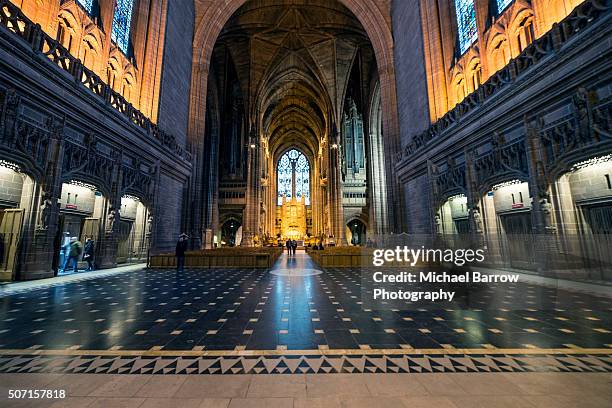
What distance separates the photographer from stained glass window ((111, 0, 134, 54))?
1159 cm

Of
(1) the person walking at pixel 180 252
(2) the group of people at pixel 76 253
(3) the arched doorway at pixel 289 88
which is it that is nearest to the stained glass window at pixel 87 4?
(2) the group of people at pixel 76 253

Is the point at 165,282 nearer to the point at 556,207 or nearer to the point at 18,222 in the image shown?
the point at 18,222

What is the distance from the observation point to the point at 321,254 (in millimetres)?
11617

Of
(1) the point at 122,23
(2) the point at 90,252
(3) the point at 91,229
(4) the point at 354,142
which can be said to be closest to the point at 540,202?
(2) the point at 90,252

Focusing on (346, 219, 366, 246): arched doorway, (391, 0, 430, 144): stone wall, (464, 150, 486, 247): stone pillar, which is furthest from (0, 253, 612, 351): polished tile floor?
(346, 219, 366, 246): arched doorway

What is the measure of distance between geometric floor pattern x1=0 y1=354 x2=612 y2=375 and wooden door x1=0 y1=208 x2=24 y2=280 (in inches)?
250

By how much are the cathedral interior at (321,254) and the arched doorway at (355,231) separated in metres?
16.5

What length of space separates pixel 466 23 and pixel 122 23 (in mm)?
16298

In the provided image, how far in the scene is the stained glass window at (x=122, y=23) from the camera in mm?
11586

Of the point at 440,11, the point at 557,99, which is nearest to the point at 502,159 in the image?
the point at 557,99

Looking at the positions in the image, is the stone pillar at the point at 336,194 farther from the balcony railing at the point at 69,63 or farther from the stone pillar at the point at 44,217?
the stone pillar at the point at 44,217

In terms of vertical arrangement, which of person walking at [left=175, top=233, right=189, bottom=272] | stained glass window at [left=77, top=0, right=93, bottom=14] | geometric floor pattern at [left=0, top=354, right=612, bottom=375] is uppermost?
stained glass window at [left=77, top=0, right=93, bottom=14]

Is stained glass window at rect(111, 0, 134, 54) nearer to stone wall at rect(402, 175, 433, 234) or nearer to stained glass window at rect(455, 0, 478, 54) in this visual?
stained glass window at rect(455, 0, 478, 54)

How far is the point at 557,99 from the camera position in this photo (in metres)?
6.91
